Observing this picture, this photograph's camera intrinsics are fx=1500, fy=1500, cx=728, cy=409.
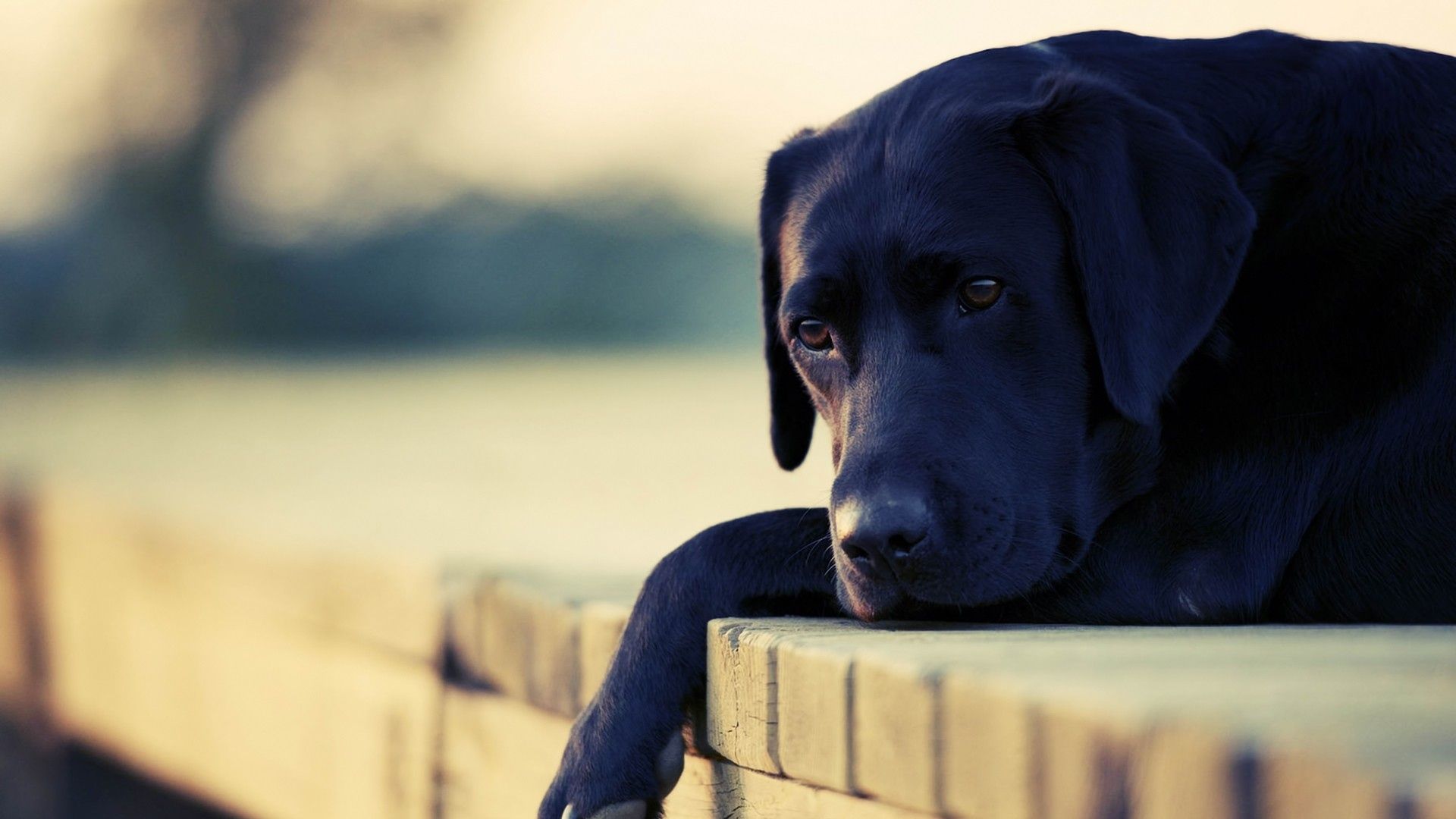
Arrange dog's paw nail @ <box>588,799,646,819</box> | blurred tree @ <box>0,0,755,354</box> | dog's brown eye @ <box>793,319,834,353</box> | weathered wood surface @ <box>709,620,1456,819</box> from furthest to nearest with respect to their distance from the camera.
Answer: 1. blurred tree @ <box>0,0,755,354</box>
2. dog's brown eye @ <box>793,319,834,353</box>
3. dog's paw nail @ <box>588,799,646,819</box>
4. weathered wood surface @ <box>709,620,1456,819</box>

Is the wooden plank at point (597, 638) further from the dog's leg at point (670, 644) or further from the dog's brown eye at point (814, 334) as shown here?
the dog's brown eye at point (814, 334)

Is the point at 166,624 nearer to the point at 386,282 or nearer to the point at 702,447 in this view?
the point at 702,447

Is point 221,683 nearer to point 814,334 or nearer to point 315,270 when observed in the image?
point 814,334

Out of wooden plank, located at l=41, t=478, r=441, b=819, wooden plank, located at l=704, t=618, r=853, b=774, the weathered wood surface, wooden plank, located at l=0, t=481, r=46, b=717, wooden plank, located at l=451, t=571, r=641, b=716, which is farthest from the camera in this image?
wooden plank, located at l=0, t=481, r=46, b=717

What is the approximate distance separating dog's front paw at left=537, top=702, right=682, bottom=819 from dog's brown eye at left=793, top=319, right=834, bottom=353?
67 cm

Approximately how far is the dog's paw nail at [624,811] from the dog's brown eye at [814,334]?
2.56 feet

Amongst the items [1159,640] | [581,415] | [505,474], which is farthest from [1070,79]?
[581,415]

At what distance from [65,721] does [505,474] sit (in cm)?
197

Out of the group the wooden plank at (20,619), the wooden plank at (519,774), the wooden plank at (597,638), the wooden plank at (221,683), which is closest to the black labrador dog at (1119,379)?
the wooden plank at (519,774)

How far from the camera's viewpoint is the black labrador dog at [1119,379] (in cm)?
207

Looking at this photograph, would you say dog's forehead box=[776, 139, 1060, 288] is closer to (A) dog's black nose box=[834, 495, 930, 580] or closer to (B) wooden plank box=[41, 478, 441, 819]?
(A) dog's black nose box=[834, 495, 930, 580]

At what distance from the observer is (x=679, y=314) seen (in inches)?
557

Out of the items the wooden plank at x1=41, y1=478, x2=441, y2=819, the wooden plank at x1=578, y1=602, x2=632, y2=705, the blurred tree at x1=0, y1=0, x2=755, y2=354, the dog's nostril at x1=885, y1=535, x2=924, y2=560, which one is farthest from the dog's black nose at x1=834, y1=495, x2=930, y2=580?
the blurred tree at x1=0, y1=0, x2=755, y2=354

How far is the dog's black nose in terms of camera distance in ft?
6.53
